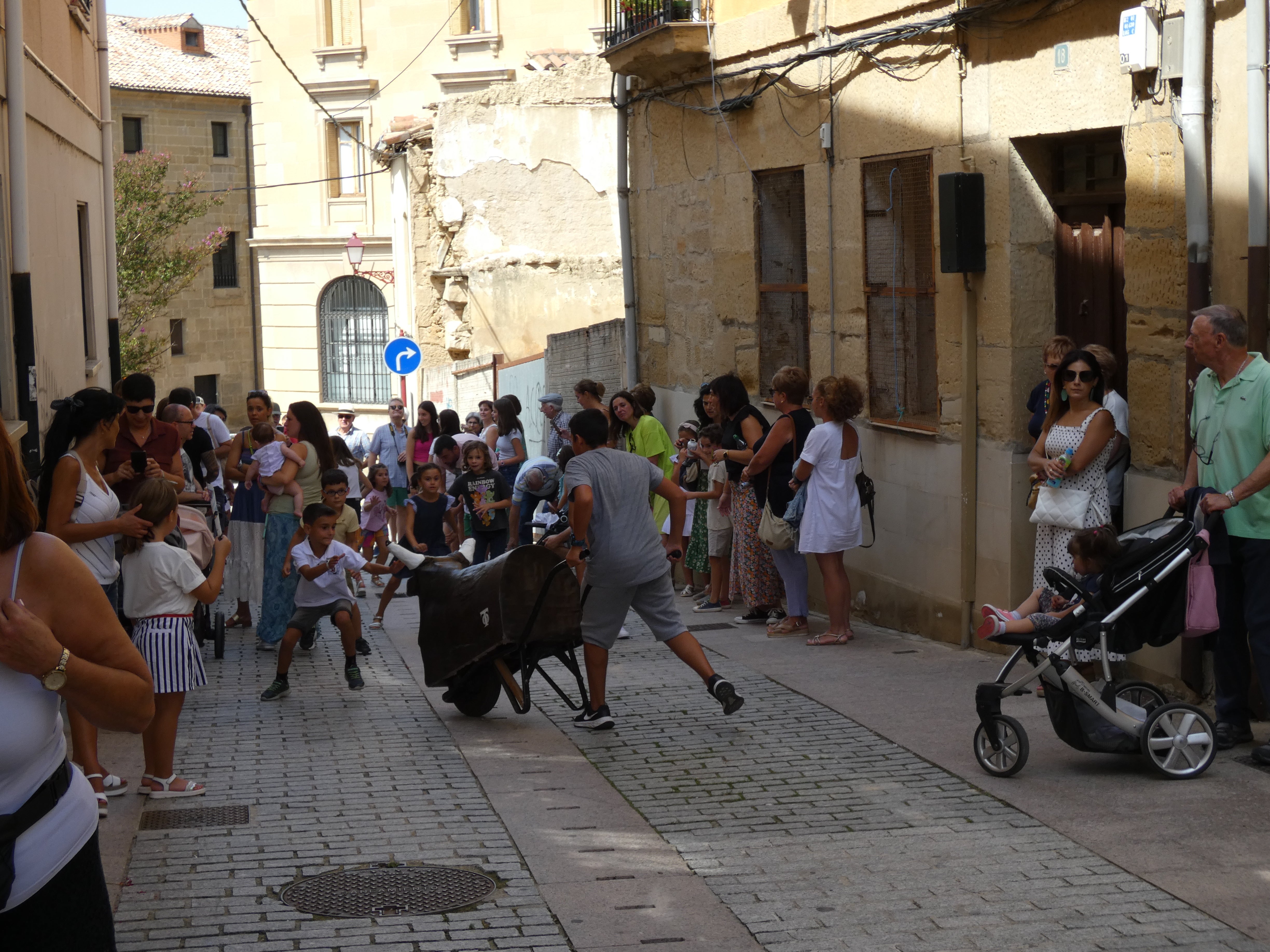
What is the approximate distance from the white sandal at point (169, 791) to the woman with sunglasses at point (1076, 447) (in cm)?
401

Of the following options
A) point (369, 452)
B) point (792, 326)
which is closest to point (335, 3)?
point (369, 452)

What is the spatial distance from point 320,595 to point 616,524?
2.09m

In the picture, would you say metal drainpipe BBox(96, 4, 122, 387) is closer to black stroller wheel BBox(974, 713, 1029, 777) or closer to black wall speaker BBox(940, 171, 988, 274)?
black wall speaker BBox(940, 171, 988, 274)

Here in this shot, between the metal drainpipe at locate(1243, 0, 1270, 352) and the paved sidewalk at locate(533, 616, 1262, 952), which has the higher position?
the metal drainpipe at locate(1243, 0, 1270, 352)

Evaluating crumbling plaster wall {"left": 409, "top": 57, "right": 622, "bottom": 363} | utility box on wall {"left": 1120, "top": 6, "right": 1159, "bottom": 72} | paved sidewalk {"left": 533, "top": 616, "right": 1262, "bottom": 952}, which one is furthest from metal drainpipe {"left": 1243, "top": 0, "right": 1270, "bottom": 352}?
crumbling plaster wall {"left": 409, "top": 57, "right": 622, "bottom": 363}

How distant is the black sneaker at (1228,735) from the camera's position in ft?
21.3

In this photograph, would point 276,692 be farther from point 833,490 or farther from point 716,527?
point 716,527

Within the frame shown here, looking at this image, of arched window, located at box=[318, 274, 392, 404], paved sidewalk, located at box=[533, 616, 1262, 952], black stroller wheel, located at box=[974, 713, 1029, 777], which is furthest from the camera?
arched window, located at box=[318, 274, 392, 404]

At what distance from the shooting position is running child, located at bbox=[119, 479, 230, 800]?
6.36 m

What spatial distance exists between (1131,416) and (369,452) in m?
10.4

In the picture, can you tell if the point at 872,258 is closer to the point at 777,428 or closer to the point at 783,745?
the point at 777,428

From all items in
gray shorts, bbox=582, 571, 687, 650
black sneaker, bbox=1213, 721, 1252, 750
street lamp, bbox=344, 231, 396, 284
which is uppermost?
street lamp, bbox=344, 231, 396, 284

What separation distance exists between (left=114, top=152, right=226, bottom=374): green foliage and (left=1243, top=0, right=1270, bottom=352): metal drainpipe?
101 feet

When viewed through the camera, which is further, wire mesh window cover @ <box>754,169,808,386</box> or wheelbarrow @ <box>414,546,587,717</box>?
wire mesh window cover @ <box>754,169,808,386</box>
